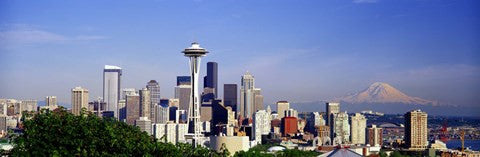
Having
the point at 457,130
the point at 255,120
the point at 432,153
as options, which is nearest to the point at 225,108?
the point at 255,120

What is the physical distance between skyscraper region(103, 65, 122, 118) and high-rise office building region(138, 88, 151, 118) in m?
9.00

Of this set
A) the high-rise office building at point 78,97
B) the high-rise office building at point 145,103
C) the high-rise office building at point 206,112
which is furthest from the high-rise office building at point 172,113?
the high-rise office building at point 78,97

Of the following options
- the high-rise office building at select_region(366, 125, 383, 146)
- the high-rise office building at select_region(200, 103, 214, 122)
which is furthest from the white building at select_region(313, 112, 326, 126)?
the high-rise office building at select_region(366, 125, 383, 146)

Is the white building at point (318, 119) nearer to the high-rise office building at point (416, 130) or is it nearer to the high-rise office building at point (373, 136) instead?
the high-rise office building at point (373, 136)

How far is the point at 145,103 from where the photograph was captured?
224 feet

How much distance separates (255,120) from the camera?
58156 millimetres

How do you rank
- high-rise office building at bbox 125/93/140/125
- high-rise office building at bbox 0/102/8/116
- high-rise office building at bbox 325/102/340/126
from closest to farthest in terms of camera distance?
high-rise office building at bbox 0/102/8/116 < high-rise office building at bbox 325/102/340/126 < high-rise office building at bbox 125/93/140/125

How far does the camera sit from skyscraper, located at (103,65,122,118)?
79.6 meters

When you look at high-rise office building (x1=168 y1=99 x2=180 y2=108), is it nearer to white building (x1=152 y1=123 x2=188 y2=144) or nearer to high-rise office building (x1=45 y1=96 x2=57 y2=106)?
high-rise office building (x1=45 y1=96 x2=57 y2=106)

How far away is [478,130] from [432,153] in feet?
69.6

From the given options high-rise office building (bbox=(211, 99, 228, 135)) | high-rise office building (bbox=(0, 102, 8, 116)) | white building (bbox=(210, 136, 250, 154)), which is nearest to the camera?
white building (bbox=(210, 136, 250, 154))

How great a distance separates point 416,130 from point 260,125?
48.3ft

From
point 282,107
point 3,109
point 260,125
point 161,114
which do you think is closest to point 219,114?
point 161,114

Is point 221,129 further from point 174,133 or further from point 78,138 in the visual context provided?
point 78,138
